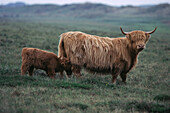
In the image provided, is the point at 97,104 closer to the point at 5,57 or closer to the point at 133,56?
the point at 133,56

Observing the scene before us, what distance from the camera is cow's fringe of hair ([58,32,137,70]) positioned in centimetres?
661

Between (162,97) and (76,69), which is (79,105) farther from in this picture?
(76,69)

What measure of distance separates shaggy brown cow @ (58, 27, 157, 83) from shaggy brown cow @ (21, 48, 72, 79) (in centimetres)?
36

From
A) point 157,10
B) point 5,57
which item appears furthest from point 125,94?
point 157,10

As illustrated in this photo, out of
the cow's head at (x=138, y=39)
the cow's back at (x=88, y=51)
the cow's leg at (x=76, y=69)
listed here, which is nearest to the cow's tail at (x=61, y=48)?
the cow's back at (x=88, y=51)

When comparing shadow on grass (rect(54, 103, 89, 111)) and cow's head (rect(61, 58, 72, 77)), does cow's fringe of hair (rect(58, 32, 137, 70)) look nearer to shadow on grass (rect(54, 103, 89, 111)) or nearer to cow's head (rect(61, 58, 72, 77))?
cow's head (rect(61, 58, 72, 77))

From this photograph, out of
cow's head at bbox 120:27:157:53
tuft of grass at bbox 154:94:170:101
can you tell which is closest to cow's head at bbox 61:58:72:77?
cow's head at bbox 120:27:157:53

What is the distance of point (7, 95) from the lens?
4.70 m

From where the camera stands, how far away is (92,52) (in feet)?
21.8

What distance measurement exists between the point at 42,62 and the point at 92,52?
5.33ft

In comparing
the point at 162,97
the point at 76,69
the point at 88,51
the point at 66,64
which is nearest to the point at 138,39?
the point at 88,51

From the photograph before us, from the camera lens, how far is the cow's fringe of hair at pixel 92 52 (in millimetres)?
6613

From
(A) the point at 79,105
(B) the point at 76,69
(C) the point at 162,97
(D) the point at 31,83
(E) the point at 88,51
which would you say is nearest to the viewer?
(A) the point at 79,105

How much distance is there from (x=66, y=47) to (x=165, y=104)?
11.2ft
